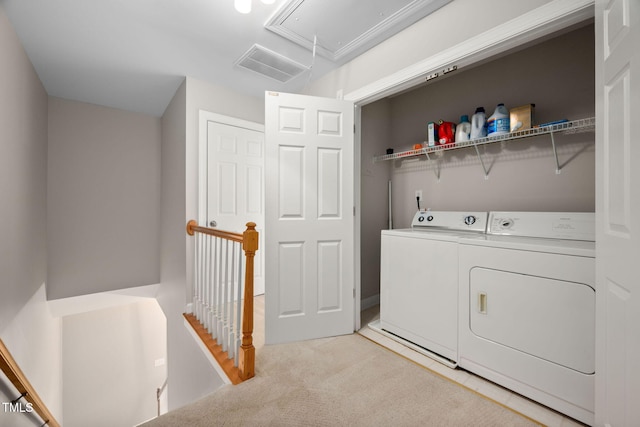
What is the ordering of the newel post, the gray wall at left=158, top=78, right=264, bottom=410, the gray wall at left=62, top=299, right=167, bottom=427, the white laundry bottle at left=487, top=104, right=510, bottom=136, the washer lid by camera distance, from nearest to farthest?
the washer lid → the newel post → the white laundry bottle at left=487, top=104, right=510, bottom=136 → the gray wall at left=158, top=78, right=264, bottom=410 → the gray wall at left=62, top=299, right=167, bottom=427

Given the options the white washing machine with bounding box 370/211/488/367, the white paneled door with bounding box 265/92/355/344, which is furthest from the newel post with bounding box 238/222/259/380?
the white washing machine with bounding box 370/211/488/367

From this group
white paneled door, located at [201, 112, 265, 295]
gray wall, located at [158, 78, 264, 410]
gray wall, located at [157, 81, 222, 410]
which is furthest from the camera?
white paneled door, located at [201, 112, 265, 295]

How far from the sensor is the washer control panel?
2.12 m

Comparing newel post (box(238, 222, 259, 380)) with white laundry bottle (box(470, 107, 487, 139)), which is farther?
white laundry bottle (box(470, 107, 487, 139))

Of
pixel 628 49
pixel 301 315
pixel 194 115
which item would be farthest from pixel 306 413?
pixel 194 115

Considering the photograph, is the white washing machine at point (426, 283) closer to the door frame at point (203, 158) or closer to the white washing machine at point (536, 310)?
the white washing machine at point (536, 310)

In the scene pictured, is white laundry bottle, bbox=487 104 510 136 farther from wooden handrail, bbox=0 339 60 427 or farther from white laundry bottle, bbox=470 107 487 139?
wooden handrail, bbox=0 339 60 427

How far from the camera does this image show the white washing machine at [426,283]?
6.18ft

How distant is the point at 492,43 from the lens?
157 centimetres

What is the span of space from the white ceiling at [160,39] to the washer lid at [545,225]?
153 centimetres

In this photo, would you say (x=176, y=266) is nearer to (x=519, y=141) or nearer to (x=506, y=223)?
(x=506, y=223)

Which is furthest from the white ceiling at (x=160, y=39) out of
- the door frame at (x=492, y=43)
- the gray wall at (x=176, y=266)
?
the gray wall at (x=176, y=266)

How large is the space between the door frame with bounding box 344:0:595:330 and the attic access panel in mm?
309

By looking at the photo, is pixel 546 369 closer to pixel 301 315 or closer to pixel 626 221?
pixel 626 221
